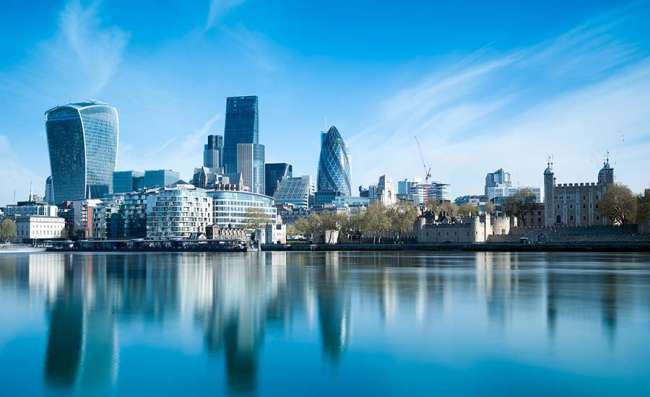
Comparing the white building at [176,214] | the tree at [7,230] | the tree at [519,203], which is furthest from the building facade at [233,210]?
the tree at [519,203]

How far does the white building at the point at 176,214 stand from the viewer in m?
174

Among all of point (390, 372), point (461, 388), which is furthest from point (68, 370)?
point (461, 388)

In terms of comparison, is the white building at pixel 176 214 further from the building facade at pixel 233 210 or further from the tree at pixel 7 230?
the tree at pixel 7 230

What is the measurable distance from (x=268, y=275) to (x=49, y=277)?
18832mm

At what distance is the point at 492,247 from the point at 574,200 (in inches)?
995

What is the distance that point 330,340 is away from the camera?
26.2 metres

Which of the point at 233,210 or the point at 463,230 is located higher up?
the point at 233,210

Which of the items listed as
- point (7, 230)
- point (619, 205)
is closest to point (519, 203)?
point (619, 205)

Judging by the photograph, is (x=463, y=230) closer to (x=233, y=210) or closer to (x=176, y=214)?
(x=176, y=214)

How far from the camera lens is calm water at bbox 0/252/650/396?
19.7 metres

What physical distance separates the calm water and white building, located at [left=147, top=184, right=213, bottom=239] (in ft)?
425

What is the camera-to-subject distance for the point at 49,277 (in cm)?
5912

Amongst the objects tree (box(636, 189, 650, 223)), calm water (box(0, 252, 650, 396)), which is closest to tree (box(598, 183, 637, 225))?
tree (box(636, 189, 650, 223))

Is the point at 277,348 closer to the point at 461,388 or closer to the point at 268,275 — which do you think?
the point at 461,388
